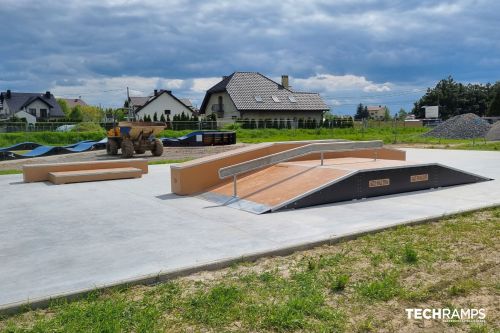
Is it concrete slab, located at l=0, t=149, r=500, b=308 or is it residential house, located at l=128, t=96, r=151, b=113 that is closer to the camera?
concrete slab, located at l=0, t=149, r=500, b=308

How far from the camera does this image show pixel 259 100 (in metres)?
53.6

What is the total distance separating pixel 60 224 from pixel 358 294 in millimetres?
4526

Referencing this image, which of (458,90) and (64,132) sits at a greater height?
(458,90)

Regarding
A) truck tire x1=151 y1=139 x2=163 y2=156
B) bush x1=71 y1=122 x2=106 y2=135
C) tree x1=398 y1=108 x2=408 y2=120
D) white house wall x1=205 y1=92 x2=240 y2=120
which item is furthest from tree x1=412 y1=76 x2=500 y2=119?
truck tire x1=151 y1=139 x2=163 y2=156

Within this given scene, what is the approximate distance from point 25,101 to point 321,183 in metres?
81.7

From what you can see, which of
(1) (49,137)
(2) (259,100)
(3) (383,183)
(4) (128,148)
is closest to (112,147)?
(4) (128,148)

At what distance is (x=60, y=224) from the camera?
6.36 metres

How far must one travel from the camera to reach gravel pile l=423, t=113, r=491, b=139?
111ft

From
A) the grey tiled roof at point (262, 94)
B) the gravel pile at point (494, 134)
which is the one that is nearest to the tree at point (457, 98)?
the grey tiled roof at point (262, 94)

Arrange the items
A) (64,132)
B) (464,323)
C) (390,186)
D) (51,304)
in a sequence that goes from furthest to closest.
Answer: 1. (64,132)
2. (390,186)
3. (51,304)
4. (464,323)

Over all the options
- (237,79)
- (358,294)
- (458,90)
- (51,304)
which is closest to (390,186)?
(358,294)

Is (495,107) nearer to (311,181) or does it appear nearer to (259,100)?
(259,100)

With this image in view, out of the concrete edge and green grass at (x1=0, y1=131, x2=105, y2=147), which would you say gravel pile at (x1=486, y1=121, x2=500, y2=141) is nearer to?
green grass at (x1=0, y1=131, x2=105, y2=147)

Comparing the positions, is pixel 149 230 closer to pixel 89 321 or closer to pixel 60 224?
pixel 60 224
